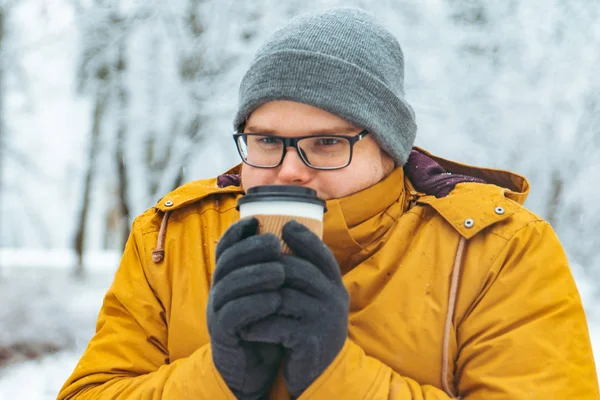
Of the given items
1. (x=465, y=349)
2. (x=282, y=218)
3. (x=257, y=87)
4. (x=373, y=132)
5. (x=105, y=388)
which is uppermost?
(x=257, y=87)

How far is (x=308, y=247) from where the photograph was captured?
48.9 inches

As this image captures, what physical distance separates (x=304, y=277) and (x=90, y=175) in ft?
26.8

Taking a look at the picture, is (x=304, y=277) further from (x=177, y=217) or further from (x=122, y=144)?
(x=122, y=144)

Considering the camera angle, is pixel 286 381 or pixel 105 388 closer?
pixel 286 381

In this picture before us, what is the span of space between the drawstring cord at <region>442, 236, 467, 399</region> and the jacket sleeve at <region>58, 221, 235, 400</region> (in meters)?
0.66

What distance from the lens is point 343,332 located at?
4.32ft

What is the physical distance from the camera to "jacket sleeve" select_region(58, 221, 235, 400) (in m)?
1.58

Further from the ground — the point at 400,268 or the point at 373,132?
the point at 373,132

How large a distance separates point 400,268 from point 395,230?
0.40 feet

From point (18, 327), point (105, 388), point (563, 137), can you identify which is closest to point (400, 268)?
point (105, 388)

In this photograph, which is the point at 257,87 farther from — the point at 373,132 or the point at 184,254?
the point at 184,254

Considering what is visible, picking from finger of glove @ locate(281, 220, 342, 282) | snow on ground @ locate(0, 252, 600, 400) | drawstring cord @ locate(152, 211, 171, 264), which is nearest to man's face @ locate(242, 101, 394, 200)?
drawstring cord @ locate(152, 211, 171, 264)

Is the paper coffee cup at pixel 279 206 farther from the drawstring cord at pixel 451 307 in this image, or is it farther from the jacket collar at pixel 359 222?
the drawstring cord at pixel 451 307

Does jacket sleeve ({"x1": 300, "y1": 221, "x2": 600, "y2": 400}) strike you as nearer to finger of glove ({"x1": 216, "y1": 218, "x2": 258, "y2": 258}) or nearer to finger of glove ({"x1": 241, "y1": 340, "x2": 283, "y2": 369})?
finger of glove ({"x1": 241, "y1": 340, "x2": 283, "y2": 369})
